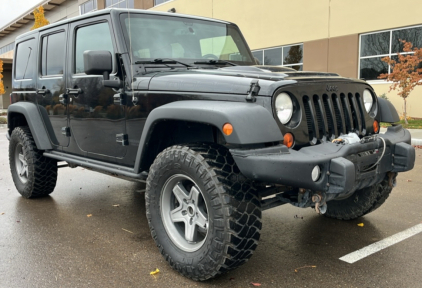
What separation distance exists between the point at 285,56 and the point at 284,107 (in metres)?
15.6

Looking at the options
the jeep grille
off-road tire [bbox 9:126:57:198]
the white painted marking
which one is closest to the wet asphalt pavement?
the white painted marking

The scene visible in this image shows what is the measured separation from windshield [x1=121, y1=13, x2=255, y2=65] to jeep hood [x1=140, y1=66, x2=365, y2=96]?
0.36 metres

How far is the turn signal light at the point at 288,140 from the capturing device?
2.65 meters

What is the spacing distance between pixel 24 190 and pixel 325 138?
397 centimetres

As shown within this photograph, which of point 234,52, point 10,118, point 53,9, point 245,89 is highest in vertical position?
point 53,9

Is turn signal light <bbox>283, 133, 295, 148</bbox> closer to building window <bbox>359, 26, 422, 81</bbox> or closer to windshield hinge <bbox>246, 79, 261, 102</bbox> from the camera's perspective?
windshield hinge <bbox>246, 79, 261, 102</bbox>

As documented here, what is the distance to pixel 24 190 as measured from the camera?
5.05 meters

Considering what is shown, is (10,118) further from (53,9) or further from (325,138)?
(53,9)

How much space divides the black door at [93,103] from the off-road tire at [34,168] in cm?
95

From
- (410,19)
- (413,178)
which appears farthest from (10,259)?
(410,19)

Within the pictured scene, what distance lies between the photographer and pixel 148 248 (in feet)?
11.2

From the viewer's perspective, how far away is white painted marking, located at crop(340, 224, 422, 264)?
10.3ft

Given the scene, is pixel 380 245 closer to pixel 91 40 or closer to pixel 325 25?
pixel 91 40

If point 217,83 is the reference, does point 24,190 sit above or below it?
below
